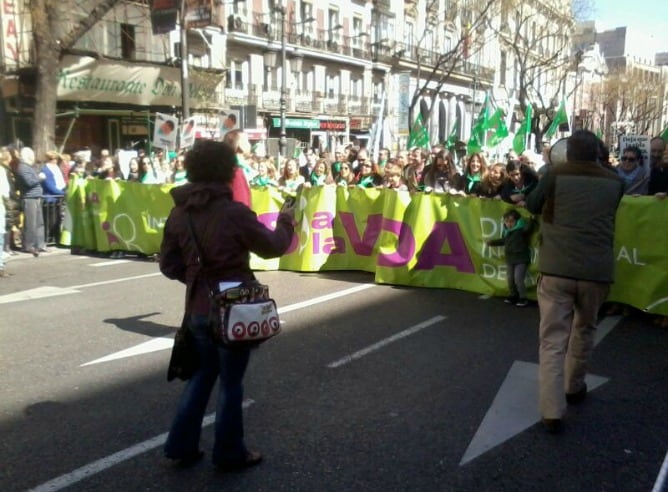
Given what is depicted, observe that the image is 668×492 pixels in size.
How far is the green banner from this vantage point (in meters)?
7.25

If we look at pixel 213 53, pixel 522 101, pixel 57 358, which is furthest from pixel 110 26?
pixel 57 358

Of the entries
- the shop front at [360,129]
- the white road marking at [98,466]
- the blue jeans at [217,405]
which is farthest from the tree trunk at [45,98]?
the shop front at [360,129]

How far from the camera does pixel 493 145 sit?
17422 mm

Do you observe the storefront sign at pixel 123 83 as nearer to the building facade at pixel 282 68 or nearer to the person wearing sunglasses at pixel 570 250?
the building facade at pixel 282 68

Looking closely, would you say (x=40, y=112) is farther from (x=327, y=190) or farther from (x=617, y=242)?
(x=617, y=242)

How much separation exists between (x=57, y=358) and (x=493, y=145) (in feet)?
45.1

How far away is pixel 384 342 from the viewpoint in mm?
6215

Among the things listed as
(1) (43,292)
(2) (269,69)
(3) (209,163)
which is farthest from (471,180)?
(2) (269,69)

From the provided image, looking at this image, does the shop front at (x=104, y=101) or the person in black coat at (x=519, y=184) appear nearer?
the person in black coat at (x=519, y=184)

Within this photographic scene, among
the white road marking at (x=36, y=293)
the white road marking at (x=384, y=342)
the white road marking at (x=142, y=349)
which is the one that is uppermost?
the white road marking at (x=384, y=342)

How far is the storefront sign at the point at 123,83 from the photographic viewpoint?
23.7 metres

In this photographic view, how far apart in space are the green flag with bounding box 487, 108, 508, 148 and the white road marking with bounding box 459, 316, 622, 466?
488 inches

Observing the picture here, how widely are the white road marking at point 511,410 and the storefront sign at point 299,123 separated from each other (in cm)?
3473

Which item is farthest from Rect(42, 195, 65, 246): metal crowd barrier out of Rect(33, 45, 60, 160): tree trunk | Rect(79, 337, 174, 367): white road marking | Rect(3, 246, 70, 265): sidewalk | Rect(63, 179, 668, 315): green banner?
Rect(79, 337, 174, 367): white road marking
